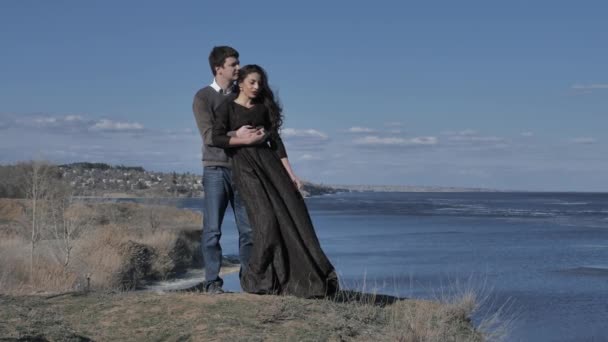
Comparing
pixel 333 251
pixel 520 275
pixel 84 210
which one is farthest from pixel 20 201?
pixel 520 275

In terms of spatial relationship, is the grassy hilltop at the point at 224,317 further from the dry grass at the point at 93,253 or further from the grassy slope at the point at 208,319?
the dry grass at the point at 93,253

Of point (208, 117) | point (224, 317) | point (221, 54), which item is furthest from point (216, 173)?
point (224, 317)

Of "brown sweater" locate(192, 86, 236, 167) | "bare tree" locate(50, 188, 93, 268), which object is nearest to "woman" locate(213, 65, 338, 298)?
"brown sweater" locate(192, 86, 236, 167)

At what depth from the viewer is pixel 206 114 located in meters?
8.22

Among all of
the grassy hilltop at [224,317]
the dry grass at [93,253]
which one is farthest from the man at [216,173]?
the dry grass at [93,253]

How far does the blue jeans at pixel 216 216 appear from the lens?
323 inches

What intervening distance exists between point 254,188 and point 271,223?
13.9 inches

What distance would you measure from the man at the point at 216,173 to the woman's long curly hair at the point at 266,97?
0.56ft

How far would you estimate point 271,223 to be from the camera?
26.1 feet

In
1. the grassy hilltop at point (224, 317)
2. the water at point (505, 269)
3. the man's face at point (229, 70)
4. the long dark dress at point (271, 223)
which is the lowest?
the water at point (505, 269)

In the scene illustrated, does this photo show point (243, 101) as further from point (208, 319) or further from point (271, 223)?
point (208, 319)

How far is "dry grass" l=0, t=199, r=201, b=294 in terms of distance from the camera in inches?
661

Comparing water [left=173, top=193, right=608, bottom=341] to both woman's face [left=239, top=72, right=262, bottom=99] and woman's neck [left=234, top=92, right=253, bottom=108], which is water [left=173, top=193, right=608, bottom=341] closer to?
woman's neck [left=234, top=92, right=253, bottom=108]

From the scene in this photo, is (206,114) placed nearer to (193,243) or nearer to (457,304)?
(457,304)
